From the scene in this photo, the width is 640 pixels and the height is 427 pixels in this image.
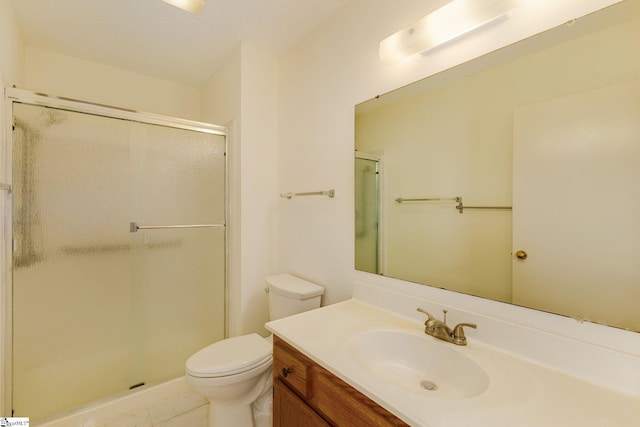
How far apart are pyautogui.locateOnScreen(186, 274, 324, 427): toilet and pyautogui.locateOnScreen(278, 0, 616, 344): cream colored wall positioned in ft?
0.67

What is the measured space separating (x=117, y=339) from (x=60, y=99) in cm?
149

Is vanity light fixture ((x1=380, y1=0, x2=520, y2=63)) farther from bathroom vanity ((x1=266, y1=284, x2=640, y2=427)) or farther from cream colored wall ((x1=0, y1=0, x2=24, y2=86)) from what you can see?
cream colored wall ((x1=0, y1=0, x2=24, y2=86))

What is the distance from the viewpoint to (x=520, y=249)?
91 centimetres

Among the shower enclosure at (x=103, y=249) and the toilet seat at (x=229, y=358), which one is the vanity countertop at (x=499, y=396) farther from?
the shower enclosure at (x=103, y=249)

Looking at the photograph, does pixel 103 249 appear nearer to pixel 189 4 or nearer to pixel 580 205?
pixel 189 4

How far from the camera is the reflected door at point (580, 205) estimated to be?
0.72 m

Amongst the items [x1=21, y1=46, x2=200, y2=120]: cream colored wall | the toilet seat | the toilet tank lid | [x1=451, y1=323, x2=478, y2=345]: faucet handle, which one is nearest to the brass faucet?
[x1=451, y1=323, x2=478, y2=345]: faucet handle

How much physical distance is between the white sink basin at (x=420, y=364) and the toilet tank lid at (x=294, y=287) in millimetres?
573

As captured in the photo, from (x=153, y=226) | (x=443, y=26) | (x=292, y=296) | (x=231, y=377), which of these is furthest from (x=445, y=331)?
(x=153, y=226)

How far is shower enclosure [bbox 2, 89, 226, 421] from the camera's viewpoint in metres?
1.46

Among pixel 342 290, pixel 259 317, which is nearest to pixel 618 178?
pixel 342 290

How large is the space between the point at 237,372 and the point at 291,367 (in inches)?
17.9

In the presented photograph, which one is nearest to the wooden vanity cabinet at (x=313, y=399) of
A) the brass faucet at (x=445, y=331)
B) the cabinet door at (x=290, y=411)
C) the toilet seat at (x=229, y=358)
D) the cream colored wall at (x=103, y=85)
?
the cabinet door at (x=290, y=411)

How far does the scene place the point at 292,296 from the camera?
62.0 inches
